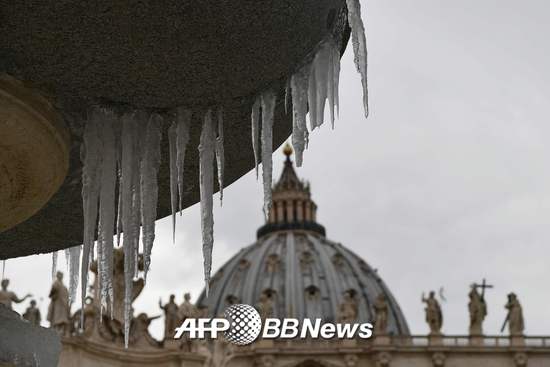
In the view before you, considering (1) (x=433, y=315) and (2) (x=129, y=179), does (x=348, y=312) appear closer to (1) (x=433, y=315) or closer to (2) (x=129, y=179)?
(1) (x=433, y=315)

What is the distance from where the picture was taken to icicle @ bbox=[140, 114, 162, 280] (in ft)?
15.1

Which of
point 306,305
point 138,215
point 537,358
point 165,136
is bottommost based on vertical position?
point 138,215

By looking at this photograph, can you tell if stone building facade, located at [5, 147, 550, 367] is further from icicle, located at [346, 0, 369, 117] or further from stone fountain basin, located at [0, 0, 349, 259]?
icicle, located at [346, 0, 369, 117]

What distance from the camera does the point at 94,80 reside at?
429 cm

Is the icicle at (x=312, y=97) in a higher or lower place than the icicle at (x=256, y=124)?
higher

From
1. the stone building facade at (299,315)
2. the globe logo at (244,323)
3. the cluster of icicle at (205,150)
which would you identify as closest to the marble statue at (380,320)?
the stone building facade at (299,315)

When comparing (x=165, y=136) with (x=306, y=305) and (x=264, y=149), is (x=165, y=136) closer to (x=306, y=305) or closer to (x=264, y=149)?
(x=264, y=149)

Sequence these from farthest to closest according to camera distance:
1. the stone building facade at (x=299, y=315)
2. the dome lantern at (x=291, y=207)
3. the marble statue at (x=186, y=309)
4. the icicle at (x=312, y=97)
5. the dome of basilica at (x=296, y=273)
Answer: the dome lantern at (x=291, y=207) < the dome of basilica at (x=296, y=273) < the marble statue at (x=186, y=309) < the stone building facade at (x=299, y=315) < the icicle at (x=312, y=97)

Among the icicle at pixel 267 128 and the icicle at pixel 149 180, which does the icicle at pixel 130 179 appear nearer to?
the icicle at pixel 149 180

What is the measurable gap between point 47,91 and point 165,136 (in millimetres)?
647

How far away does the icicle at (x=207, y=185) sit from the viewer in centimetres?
460

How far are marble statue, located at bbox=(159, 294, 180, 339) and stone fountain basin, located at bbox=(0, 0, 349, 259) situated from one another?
23.4m

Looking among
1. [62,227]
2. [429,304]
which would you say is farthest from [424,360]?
[62,227]

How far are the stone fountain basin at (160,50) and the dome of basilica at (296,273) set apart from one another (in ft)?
216
